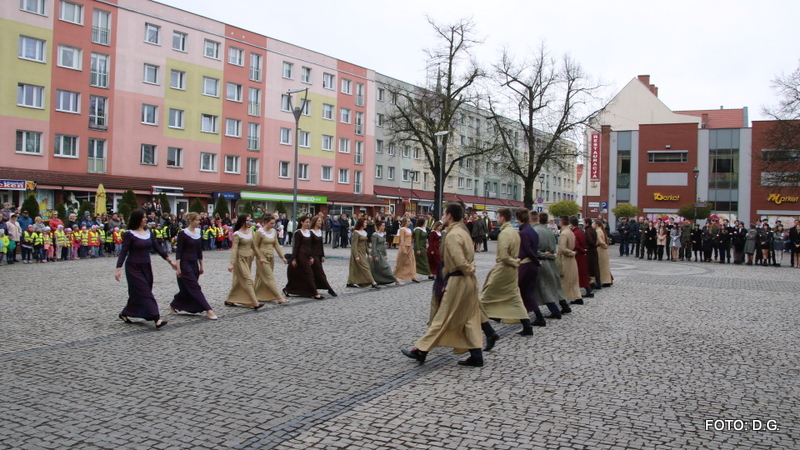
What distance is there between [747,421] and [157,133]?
42271mm

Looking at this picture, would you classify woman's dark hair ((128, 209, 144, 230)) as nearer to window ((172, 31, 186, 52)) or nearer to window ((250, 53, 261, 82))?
window ((172, 31, 186, 52))

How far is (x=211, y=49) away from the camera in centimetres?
4581

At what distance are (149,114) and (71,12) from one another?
24.4ft

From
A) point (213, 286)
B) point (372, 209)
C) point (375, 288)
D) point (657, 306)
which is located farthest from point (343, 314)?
point (372, 209)

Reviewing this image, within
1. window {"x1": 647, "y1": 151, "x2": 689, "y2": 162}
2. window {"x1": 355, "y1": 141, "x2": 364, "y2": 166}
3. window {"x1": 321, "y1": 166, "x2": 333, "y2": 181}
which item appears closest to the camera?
window {"x1": 647, "y1": 151, "x2": 689, "y2": 162}

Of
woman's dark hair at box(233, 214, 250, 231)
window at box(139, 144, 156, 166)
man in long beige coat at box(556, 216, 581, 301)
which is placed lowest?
man in long beige coat at box(556, 216, 581, 301)

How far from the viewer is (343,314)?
34.7 feet

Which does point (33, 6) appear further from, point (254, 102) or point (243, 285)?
point (243, 285)

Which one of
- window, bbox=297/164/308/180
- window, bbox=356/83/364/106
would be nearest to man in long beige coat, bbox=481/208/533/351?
window, bbox=297/164/308/180

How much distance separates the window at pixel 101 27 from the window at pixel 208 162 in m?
9.82

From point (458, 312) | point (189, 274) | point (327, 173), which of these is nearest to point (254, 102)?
point (327, 173)

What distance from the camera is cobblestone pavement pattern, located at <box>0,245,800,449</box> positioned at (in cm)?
465

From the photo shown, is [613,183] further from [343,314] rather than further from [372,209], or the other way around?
[343,314]

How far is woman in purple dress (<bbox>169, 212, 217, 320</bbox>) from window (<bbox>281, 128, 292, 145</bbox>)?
139 feet
